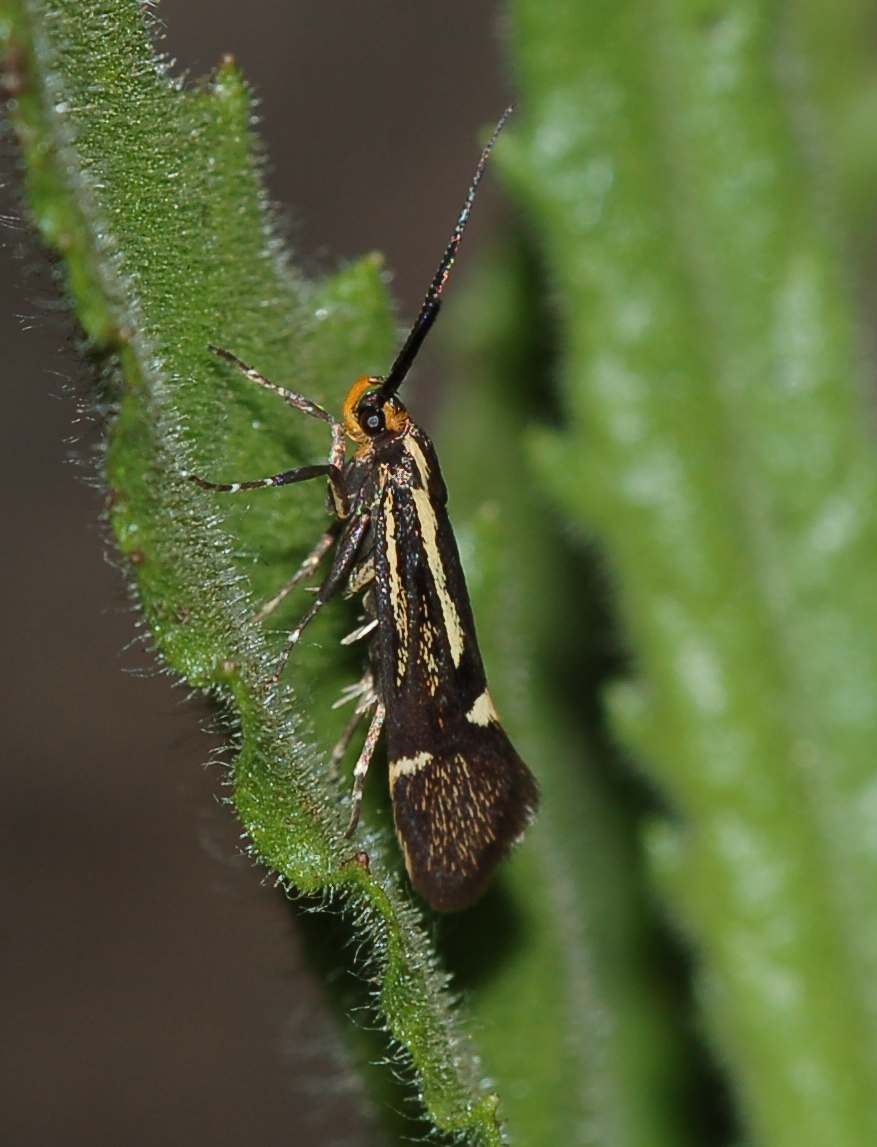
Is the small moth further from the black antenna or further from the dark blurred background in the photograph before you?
the dark blurred background

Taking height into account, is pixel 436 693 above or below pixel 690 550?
below

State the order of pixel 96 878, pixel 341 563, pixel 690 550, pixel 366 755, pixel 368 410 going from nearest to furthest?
1. pixel 366 755
2. pixel 341 563
3. pixel 368 410
4. pixel 690 550
5. pixel 96 878

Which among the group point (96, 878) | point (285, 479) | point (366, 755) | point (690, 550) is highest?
point (96, 878)

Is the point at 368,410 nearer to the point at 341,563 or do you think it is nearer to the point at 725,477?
the point at 341,563

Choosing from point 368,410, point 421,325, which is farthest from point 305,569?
point 421,325

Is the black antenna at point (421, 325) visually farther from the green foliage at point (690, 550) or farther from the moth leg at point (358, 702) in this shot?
the moth leg at point (358, 702)

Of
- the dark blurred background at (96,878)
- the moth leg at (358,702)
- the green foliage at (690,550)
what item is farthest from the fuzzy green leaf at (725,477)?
the dark blurred background at (96,878)
